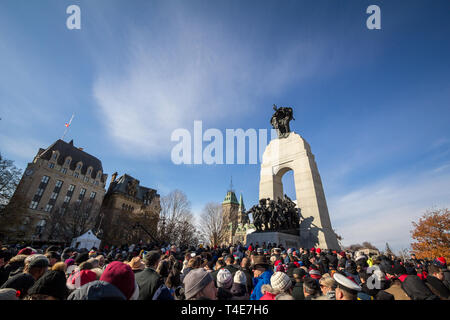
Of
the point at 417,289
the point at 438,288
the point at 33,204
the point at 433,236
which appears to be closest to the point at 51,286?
the point at 417,289

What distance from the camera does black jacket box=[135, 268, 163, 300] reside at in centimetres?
264

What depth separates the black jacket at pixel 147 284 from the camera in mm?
2639

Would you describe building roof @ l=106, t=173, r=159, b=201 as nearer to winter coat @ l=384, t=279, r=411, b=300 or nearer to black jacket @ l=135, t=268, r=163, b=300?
black jacket @ l=135, t=268, r=163, b=300

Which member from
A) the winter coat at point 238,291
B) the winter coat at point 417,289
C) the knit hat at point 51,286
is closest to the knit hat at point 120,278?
the knit hat at point 51,286

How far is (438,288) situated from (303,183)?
16.0m

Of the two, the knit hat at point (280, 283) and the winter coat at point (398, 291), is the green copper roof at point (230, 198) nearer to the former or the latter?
the winter coat at point (398, 291)

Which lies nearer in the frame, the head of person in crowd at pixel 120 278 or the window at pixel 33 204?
the head of person in crowd at pixel 120 278

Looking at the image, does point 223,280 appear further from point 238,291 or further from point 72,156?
point 72,156

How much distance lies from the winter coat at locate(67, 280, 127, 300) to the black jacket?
3.94 ft

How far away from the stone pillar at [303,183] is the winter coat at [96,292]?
17.5 metres

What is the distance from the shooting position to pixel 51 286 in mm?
2129

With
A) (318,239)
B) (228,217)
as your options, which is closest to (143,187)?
(228,217)
